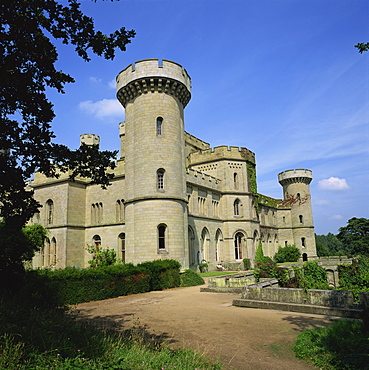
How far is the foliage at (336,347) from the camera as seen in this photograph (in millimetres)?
4691

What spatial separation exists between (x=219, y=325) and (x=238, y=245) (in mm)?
23586

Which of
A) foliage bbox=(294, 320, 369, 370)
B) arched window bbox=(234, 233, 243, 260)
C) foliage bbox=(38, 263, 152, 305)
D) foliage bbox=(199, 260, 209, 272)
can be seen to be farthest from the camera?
arched window bbox=(234, 233, 243, 260)

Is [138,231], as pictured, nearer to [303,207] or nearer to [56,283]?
[56,283]

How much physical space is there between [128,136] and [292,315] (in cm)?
1662

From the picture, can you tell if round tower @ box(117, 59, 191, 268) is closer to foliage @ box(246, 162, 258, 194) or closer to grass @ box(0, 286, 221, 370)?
grass @ box(0, 286, 221, 370)

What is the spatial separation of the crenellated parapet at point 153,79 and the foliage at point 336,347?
17.9m

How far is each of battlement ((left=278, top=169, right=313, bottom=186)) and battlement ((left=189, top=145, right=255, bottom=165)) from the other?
14.7m

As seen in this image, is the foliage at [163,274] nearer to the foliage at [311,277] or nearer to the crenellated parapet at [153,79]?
the foliage at [311,277]

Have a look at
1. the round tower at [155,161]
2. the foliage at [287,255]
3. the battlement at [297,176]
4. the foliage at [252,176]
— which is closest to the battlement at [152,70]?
the round tower at [155,161]

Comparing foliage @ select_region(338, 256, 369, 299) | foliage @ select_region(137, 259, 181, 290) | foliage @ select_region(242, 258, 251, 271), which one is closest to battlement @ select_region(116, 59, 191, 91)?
foliage @ select_region(137, 259, 181, 290)

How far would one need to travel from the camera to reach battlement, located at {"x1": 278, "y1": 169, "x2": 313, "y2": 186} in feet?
150

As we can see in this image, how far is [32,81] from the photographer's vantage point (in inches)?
297

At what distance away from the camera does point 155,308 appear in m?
10.5

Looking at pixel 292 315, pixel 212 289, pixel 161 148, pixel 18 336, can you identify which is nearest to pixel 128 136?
pixel 161 148
